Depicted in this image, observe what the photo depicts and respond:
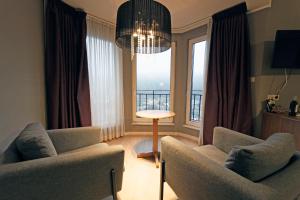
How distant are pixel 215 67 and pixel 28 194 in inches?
114

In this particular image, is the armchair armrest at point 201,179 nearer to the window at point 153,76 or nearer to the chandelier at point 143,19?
the chandelier at point 143,19

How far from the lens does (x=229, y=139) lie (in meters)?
1.81

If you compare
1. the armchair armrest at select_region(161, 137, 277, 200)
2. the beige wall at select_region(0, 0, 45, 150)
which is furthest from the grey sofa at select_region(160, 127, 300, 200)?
the beige wall at select_region(0, 0, 45, 150)

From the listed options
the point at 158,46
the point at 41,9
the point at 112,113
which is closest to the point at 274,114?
the point at 158,46

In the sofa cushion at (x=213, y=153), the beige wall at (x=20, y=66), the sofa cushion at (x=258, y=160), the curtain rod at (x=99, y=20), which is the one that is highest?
the curtain rod at (x=99, y=20)

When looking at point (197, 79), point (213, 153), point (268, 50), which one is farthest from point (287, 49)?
point (213, 153)

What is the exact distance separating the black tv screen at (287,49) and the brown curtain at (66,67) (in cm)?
297

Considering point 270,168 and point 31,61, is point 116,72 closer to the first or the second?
point 31,61

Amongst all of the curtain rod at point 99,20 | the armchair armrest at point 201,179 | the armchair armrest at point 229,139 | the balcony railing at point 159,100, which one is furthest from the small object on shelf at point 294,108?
the curtain rod at point 99,20

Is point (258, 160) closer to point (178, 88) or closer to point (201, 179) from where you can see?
point (201, 179)

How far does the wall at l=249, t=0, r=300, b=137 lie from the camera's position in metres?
2.27

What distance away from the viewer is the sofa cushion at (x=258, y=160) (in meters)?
0.97

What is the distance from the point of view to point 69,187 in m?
1.14

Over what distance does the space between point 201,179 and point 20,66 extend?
2.15 m
